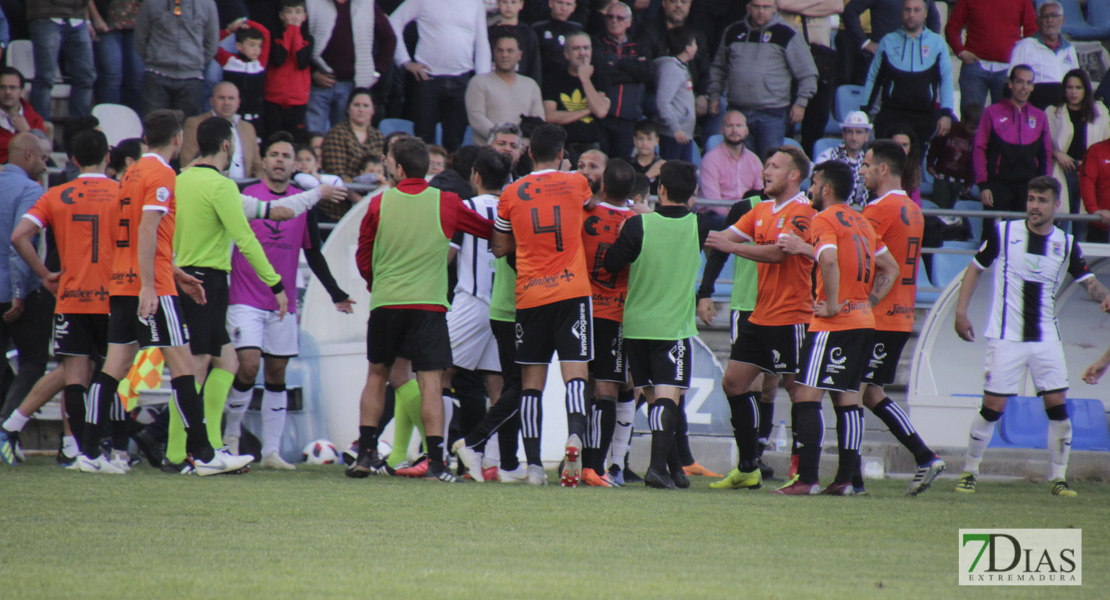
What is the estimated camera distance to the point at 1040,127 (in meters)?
12.7

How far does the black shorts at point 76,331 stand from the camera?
765cm

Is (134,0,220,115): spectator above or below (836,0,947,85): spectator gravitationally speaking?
below

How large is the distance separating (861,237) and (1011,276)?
6.47 feet

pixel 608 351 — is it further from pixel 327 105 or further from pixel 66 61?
pixel 66 61

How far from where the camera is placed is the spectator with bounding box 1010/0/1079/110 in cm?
1382

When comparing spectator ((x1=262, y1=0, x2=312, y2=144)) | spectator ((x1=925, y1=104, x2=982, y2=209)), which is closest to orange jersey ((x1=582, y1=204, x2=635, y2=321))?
spectator ((x1=262, y1=0, x2=312, y2=144))

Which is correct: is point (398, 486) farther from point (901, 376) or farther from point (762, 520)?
point (901, 376)

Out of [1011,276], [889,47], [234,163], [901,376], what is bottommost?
[901,376]

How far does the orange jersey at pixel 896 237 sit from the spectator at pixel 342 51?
264 inches

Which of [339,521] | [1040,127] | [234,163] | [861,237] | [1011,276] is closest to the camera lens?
[339,521]

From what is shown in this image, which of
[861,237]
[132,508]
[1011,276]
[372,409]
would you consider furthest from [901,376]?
[132,508]

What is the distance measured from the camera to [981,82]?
1441 cm

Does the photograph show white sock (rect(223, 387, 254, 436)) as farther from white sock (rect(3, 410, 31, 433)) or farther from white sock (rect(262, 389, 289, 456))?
white sock (rect(3, 410, 31, 433))

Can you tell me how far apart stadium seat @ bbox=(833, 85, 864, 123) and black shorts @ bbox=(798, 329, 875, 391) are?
8.56m
